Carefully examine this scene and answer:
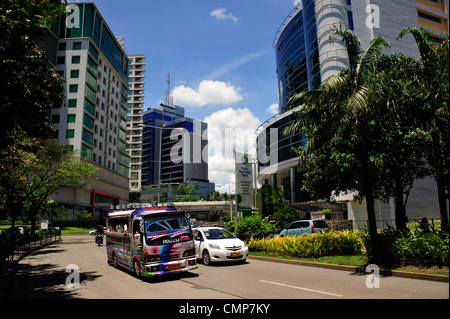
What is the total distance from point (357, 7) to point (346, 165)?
134 feet

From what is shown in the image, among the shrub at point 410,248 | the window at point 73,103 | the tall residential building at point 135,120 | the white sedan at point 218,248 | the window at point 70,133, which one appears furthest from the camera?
the tall residential building at point 135,120

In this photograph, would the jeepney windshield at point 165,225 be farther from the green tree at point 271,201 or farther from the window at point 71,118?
the window at point 71,118

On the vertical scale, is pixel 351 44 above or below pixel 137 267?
above

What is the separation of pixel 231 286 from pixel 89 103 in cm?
5893

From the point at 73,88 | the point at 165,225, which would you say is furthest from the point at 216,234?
the point at 73,88

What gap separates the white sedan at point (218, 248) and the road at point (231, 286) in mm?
729

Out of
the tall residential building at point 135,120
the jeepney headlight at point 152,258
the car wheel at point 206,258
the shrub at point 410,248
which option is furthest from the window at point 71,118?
the shrub at point 410,248

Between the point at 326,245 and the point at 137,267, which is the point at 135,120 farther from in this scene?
the point at 137,267

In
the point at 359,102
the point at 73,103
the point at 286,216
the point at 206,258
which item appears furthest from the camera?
the point at 73,103

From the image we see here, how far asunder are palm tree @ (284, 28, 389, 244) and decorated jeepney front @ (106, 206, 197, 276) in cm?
591

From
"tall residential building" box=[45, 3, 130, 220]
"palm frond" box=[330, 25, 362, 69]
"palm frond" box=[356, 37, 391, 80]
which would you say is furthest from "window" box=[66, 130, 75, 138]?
"palm frond" box=[356, 37, 391, 80]

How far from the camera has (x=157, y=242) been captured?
988 cm

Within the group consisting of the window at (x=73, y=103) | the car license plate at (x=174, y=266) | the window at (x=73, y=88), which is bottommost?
the car license plate at (x=174, y=266)

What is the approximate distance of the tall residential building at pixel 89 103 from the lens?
55.0 m
